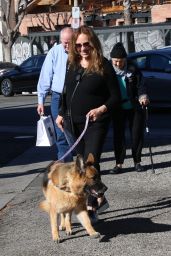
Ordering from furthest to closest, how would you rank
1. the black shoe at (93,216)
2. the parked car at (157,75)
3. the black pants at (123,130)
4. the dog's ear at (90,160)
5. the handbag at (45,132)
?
the parked car at (157,75)
the black pants at (123,130)
the handbag at (45,132)
the black shoe at (93,216)
the dog's ear at (90,160)

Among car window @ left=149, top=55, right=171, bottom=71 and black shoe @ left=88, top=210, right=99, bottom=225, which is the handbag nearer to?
black shoe @ left=88, top=210, right=99, bottom=225

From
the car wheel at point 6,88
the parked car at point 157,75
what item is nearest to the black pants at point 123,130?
the parked car at point 157,75

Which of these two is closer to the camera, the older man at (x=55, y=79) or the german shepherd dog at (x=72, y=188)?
the german shepherd dog at (x=72, y=188)

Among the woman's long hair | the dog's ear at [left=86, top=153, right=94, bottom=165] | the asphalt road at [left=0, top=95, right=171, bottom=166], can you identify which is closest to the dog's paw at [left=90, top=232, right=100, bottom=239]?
the dog's ear at [left=86, top=153, right=94, bottom=165]

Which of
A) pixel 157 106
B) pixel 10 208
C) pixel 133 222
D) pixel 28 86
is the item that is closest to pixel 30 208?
pixel 10 208

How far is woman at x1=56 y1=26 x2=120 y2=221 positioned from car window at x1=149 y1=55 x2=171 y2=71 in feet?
39.9

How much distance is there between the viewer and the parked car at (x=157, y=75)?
1903 cm

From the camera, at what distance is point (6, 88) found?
101 ft

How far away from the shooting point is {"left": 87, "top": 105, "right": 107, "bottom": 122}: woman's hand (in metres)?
6.94

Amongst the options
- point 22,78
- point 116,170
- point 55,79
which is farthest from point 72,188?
point 22,78

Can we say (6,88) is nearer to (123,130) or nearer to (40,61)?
(40,61)

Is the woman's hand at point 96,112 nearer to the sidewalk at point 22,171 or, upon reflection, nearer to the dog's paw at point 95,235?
the dog's paw at point 95,235

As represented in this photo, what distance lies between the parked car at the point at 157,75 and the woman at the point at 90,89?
11977mm

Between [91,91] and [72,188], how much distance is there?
1.04m
